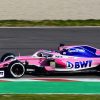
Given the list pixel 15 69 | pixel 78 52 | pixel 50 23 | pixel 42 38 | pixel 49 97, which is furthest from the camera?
pixel 50 23

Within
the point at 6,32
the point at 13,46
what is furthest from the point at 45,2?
the point at 13,46

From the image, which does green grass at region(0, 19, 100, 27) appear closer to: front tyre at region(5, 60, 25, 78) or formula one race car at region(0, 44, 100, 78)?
formula one race car at region(0, 44, 100, 78)

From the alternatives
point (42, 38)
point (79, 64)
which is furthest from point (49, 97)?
point (42, 38)

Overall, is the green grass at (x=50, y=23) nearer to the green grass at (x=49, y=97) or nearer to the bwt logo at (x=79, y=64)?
the bwt logo at (x=79, y=64)

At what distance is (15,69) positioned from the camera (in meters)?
13.8

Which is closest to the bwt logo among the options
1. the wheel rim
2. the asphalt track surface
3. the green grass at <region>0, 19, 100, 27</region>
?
the wheel rim

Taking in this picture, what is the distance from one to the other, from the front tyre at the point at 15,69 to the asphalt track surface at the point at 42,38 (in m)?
4.84

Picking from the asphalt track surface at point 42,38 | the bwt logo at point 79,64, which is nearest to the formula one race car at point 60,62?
the bwt logo at point 79,64

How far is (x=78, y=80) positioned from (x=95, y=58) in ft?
3.16

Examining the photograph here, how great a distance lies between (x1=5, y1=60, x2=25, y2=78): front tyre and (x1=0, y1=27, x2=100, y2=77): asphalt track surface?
4.84 meters

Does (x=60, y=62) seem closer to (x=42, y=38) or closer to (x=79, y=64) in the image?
(x=79, y=64)

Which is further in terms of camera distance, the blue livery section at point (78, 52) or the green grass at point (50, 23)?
the green grass at point (50, 23)

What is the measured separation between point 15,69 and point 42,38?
881 centimetres

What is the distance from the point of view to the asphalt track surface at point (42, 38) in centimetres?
2009
